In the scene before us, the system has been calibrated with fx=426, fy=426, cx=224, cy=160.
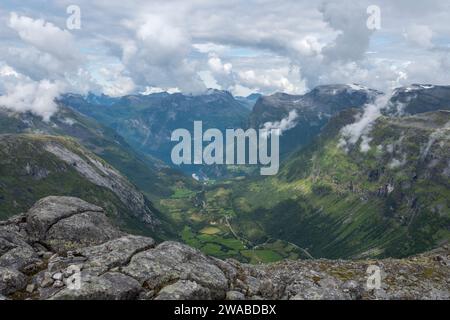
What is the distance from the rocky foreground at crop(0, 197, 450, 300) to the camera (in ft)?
128

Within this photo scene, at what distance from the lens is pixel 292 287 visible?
151 ft

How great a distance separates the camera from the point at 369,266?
72500 millimetres

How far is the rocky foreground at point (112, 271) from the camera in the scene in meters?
39.1

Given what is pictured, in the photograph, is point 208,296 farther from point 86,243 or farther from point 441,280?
point 441,280

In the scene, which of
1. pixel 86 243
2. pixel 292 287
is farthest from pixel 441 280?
pixel 86 243

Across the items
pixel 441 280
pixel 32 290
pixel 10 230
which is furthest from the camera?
pixel 441 280

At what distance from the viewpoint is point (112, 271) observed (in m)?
41.4
